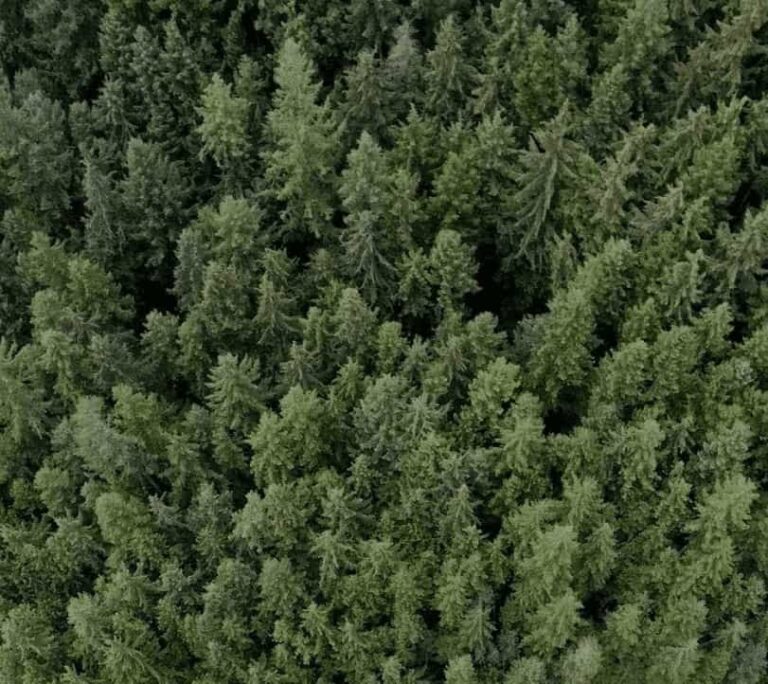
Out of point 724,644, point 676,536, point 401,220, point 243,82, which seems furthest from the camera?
point 243,82

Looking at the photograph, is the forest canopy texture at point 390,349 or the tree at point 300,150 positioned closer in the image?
the forest canopy texture at point 390,349

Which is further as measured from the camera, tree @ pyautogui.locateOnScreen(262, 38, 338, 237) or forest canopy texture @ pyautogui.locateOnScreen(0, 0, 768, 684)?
tree @ pyautogui.locateOnScreen(262, 38, 338, 237)

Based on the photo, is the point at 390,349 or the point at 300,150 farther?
the point at 300,150

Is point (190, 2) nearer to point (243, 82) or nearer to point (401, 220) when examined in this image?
point (243, 82)

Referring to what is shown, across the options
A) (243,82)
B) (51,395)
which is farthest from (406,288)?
(51,395)

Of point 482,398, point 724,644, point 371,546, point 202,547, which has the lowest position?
point 202,547

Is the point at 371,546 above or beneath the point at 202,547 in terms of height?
above

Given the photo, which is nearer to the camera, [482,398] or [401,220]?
[482,398]

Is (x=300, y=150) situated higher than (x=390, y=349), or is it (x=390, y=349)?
(x=300, y=150)
